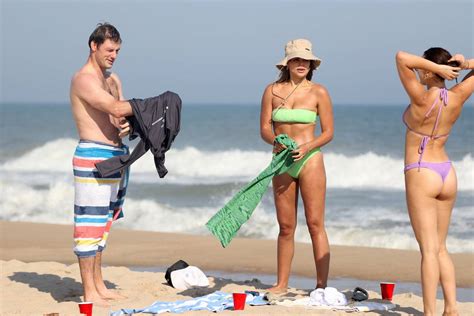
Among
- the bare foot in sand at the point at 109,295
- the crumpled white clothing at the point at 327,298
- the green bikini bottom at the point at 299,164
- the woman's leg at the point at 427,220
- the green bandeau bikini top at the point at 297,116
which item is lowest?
the bare foot in sand at the point at 109,295

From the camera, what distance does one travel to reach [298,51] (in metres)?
7.78

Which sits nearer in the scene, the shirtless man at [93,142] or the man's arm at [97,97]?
the man's arm at [97,97]

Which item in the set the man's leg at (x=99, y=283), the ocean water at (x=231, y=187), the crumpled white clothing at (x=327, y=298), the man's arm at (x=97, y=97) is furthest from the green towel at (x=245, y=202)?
the ocean water at (x=231, y=187)

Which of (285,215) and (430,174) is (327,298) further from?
(430,174)

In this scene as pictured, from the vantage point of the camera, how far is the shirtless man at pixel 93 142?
7430 mm

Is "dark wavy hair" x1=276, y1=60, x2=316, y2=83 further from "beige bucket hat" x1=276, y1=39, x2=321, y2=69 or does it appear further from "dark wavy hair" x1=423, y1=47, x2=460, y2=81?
"dark wavy hair" x1=423, y1=47, x2=460, y2=81

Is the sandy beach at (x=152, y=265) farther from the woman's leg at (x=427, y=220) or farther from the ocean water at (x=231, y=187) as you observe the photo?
the ocean water at (x=231, y=187)

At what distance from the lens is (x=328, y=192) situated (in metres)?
20.2

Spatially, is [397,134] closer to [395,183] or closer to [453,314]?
[395,183]

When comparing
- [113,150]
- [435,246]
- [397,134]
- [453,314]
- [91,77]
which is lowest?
[453,314]

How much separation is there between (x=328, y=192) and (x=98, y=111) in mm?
13110

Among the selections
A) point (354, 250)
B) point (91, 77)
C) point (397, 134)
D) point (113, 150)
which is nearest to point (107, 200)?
point (113, 150)

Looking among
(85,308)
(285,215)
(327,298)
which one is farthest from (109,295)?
(327,298)

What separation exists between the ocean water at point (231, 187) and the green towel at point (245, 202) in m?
5.46
